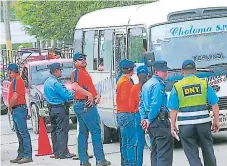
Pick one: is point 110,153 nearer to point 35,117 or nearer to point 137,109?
point 137,109

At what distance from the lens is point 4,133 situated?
20.7 m

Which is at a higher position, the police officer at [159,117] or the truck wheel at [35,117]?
the police officer at [159,117]

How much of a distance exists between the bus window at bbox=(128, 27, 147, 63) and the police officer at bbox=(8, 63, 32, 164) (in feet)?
7.57

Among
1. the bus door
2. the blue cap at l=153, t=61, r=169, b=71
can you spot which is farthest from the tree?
the blue cap at l=153, t=61, r=169, b=71

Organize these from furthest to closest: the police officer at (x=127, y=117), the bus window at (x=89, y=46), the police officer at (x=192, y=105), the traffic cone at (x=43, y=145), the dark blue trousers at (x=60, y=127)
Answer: the bus window at (x=89, y=46)
the traffic cone at (x=43, y=145)
the dark blue trousers at (x=60, y=127)
the police officer at (x=127, y=117)
the police officer at (x=192, y=105)

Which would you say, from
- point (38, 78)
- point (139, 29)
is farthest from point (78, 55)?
point (38, 78)

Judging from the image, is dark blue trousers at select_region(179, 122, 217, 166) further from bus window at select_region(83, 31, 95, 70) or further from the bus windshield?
bus window at select_region(83, 31, 95, 70)

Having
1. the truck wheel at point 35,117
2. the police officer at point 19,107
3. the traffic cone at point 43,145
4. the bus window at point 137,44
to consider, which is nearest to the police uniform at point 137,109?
the bus window at point 137,44

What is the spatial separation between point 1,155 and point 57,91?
297cm

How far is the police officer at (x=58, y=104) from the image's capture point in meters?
13.6

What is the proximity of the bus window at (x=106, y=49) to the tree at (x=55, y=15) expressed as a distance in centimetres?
1749

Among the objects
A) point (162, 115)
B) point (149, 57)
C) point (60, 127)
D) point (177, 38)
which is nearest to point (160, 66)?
point (162, 115)

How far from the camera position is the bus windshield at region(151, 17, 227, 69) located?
1312 centimetres

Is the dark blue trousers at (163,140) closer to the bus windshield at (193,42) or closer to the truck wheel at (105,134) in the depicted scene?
the bus windshield at (193,42)
